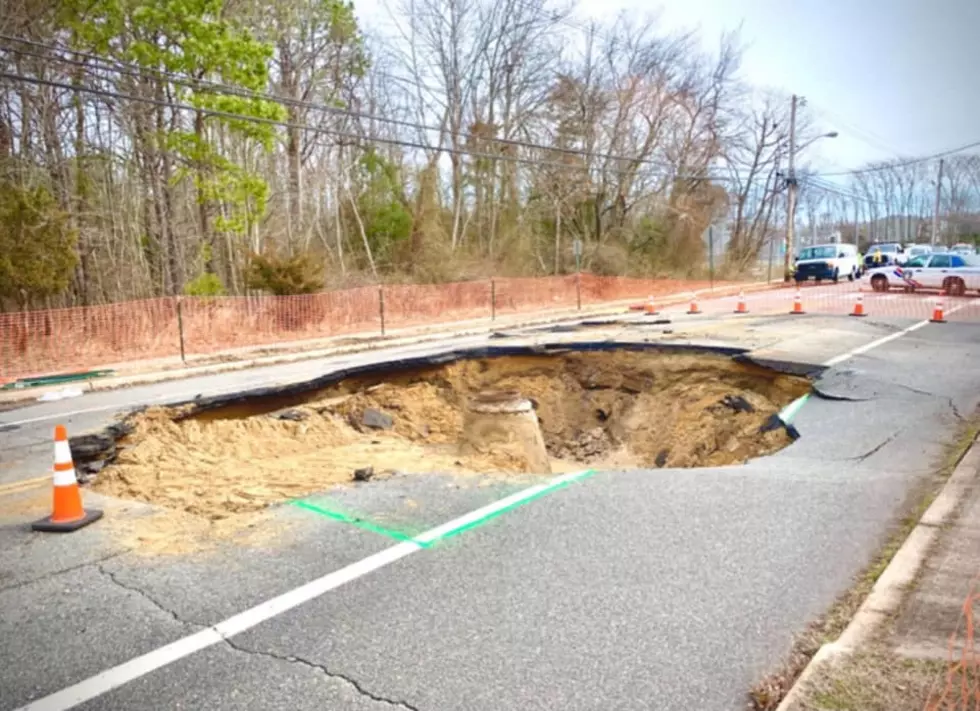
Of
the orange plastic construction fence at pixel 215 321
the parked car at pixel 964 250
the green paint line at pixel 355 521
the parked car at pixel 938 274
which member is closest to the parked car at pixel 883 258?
the parked car at pixel 964 250

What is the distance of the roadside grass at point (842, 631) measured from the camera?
104 inches

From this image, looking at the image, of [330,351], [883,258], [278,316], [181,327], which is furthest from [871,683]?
[883,258]

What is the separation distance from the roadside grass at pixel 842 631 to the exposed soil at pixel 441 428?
8.87ft

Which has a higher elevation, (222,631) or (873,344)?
(873,344)

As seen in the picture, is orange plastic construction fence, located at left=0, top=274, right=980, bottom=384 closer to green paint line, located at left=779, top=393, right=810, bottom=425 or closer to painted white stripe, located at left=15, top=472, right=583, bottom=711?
green paint line, located at left=779, top=393, right=810, bottom=425

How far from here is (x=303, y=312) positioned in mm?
Answer: 19062

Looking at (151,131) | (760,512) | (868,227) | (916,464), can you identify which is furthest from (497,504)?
(868,227)

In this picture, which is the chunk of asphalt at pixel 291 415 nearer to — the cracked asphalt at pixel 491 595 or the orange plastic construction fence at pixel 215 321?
the cracked asphalt at pixel 491 595

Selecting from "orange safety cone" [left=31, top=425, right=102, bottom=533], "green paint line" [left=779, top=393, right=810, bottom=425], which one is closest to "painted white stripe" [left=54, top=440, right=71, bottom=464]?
"orange safety cone" [left=31, top=425, right=102, bottom=533]

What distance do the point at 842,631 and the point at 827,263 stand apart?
110ft

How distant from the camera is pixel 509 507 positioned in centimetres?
497

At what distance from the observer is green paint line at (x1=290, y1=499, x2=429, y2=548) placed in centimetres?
443

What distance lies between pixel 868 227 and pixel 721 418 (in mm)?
117152

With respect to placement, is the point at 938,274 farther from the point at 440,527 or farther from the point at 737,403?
the point at 440,527
